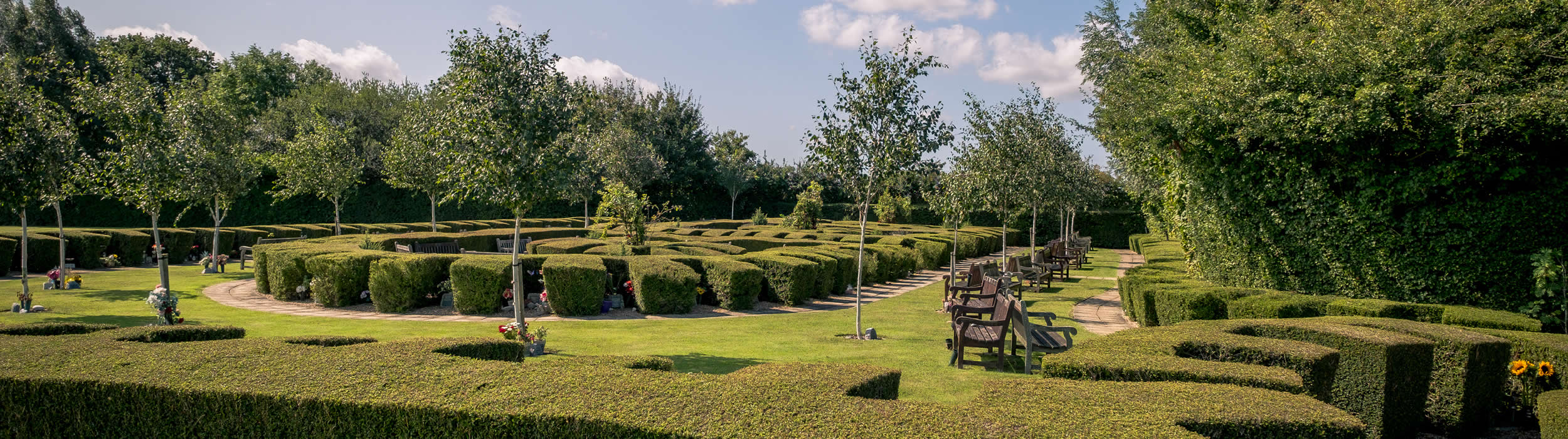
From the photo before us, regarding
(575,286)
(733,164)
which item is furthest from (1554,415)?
(733,164)

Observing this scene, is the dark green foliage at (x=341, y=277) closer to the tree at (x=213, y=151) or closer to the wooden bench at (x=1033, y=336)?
the tree at (x=213, y=151)

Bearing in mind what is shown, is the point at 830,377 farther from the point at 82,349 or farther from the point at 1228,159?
the point at 1228,159

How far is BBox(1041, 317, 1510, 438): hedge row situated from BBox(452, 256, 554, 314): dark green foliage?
338 inches

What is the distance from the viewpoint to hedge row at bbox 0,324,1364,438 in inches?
137

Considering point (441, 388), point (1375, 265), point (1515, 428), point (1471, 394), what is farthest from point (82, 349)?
point (1375, 265)

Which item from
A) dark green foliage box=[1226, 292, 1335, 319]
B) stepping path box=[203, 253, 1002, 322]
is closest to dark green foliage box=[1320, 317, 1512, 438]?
dark green foliage box=[1226, 292, 1335, 319]

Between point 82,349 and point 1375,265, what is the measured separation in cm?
1254

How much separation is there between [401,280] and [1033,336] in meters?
9.27

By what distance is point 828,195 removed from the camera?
46.0m

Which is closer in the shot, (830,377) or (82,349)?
(830,377)

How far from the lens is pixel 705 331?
10070 mm

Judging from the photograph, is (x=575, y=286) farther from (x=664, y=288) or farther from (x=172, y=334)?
(x=172, y=334)

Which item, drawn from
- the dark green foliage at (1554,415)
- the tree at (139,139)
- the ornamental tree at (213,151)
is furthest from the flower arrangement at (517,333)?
the ornamental tree at (213,151)

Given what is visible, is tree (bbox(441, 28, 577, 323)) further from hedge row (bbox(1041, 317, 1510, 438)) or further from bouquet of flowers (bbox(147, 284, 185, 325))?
hedge row (bbox(1041, 317, 1510, 438))
